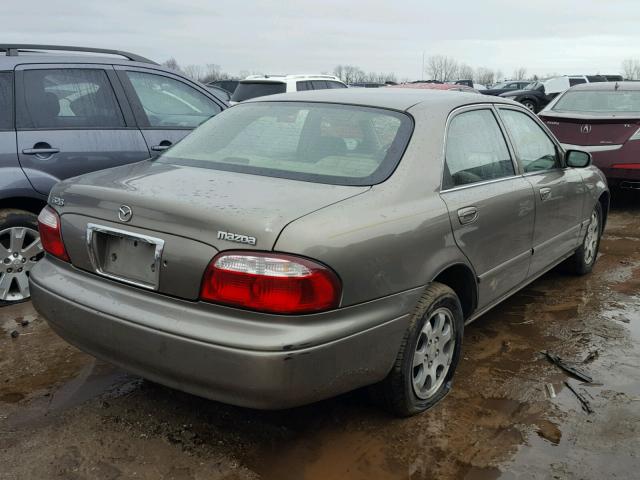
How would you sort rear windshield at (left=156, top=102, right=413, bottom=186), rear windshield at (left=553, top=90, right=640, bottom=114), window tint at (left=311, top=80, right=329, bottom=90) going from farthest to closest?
window tint at (left=311, top=80, right=329, bottom=90), rear windshield at (left=553, top=90, right=640, bottom=114), rear windshield at (left=156, top=102, right=413, bottom=186)

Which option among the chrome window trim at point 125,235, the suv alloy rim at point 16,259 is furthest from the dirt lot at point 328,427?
the chrome window trim at point 125,235

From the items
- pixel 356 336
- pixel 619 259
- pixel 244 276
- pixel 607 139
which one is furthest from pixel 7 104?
pixel 607 139

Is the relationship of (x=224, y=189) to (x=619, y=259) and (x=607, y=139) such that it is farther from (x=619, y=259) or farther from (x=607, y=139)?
(x=607, y=139)

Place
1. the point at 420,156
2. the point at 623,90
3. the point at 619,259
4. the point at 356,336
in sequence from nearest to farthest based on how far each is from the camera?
the point at 356,336 < the point at 420,156 < the point at 619,259 < the point at 623,90

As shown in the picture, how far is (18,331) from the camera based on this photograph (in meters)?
4.07

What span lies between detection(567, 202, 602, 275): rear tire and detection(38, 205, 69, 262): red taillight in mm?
3943

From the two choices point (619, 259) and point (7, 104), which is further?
point (619, 259)

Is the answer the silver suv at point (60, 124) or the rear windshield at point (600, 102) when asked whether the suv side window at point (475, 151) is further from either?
the rear windshield at point (600, 102)

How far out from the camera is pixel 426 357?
3.08 metres

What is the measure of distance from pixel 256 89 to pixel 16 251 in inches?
327

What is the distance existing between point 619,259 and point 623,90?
3.65 metres

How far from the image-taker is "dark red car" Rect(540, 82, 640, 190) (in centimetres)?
757

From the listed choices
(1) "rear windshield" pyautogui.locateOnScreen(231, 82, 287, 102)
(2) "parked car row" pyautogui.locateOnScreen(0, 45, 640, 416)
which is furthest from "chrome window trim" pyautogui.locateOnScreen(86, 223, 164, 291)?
(1) "rear windshield" pyautogui.locateOnScreen(231, 82, 287, 102)

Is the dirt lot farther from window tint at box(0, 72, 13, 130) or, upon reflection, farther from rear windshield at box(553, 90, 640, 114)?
rear windshield at box(553, 90, 640, 114)
